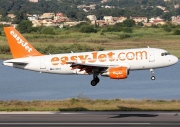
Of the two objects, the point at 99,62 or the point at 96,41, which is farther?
the point at 96,41

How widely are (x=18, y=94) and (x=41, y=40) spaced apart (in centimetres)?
6064

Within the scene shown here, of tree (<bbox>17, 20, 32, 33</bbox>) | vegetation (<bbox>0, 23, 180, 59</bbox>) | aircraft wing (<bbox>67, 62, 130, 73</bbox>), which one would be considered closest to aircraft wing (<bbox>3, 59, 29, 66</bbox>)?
aircraft wing (<bbox>67, 62, 130, 73</bbox>)

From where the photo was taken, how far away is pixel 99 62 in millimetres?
62125

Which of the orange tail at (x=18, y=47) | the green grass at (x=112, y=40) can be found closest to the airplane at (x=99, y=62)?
the orange tail at (x=18, y=47)

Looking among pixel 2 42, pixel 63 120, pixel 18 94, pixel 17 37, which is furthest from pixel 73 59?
pixel 2 42

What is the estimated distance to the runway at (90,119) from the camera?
47.5 m

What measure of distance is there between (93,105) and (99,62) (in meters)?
4.03

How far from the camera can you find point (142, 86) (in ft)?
288

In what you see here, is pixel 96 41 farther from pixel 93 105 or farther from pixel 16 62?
pixel 93 105

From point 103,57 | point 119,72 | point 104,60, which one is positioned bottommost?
point 119,72

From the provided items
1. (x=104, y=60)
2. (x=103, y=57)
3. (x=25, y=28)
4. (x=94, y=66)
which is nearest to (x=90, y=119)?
(x=94, y=66)

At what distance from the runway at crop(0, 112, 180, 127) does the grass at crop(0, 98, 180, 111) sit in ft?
10.5

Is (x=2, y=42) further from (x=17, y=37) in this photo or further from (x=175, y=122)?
(x=175, y=122)

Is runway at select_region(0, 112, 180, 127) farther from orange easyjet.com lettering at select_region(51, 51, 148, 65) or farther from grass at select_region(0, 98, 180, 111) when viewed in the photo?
orange easyjet.com lettering at select_region(51, 51, 148, 65)
